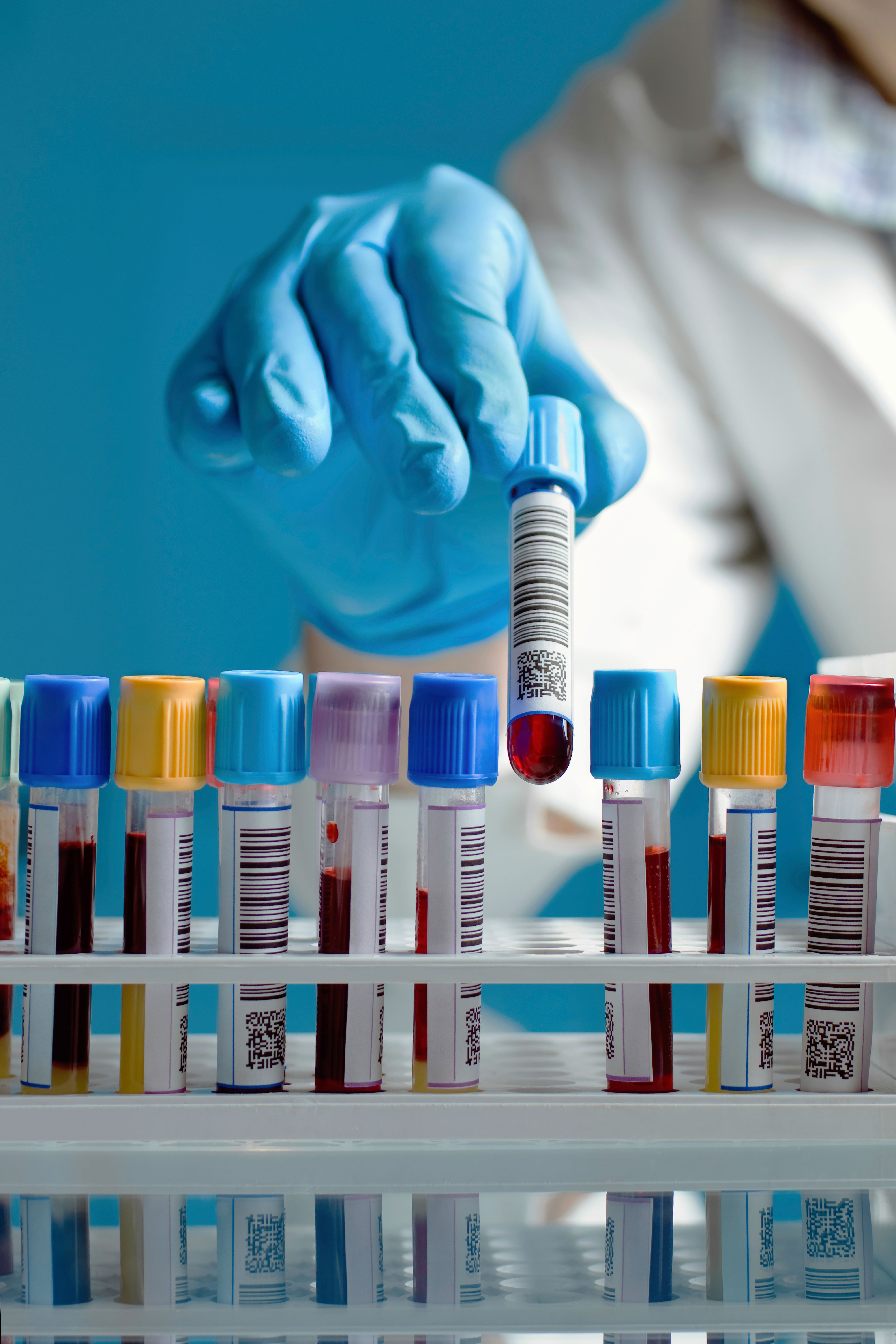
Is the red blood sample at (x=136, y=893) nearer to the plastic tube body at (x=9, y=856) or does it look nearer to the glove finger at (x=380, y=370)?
the plastic tube body at (x=9, y=856)

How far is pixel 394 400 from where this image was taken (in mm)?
477

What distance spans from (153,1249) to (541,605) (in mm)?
240

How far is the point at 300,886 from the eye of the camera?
915 millimetres

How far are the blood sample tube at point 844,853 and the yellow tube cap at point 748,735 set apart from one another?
17 mm

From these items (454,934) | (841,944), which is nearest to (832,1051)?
(841,944)

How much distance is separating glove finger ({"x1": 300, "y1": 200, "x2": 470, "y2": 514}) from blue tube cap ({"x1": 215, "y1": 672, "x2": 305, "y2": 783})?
12 centimetres

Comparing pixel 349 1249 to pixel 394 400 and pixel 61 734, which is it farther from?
pixel 394 400

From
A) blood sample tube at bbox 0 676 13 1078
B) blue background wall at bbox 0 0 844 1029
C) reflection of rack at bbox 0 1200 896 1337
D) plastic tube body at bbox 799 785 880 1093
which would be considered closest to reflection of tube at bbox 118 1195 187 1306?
reflection of rack at bbox 0 1200 896 1337

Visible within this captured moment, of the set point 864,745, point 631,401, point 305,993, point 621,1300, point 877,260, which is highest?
point 877,260

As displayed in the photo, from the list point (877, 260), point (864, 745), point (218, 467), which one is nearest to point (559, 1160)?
point (864, 745)

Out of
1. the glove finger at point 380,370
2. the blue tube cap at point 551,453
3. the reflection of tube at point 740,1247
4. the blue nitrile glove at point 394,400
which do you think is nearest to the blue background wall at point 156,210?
the blue nitrile glove at point 394,400

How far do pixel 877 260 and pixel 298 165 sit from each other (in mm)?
688

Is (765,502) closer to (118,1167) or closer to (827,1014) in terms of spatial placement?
(827,1014)

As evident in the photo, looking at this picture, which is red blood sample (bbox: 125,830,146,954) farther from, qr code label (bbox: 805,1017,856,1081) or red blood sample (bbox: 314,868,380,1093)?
qr code label (bbox: 805,1017,856,1081)
